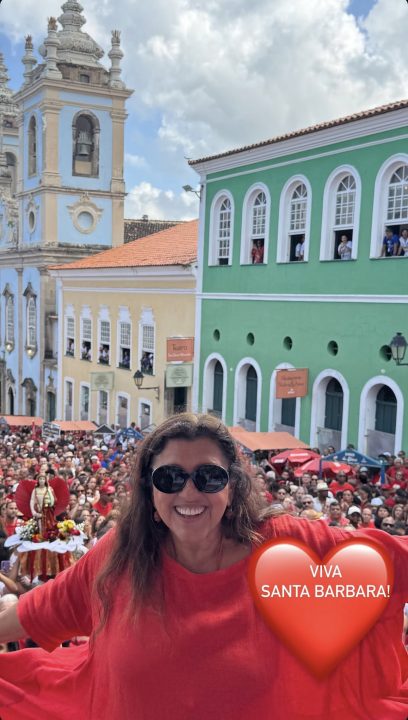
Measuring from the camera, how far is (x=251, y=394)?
65.0 ft

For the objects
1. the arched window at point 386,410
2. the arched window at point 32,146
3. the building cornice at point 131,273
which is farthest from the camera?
the arched window at point 32,146

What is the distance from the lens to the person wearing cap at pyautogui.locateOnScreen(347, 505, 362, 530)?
7641mm

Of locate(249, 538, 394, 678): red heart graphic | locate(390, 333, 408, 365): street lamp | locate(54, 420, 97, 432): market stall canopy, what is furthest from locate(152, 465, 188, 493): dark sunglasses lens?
locate(54, 420, 97, 432): market stall canopy

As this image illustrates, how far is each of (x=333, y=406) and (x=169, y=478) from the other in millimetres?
15122

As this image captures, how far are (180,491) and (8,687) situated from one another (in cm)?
90

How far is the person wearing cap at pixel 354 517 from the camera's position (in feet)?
25.1

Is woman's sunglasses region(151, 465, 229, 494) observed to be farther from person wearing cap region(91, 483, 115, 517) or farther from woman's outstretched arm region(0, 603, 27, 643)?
person wearing cap region(91, 483, 115, 517)

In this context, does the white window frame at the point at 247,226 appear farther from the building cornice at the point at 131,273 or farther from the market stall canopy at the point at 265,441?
the market stall canopy at the point at 265,441

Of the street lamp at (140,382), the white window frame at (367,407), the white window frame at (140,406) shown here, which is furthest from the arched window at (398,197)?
the white window frame at (140,406)

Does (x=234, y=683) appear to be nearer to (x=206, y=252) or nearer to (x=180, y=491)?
(x=180, y=491)

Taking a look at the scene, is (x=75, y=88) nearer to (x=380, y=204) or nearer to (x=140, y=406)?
(x=140, y=406)

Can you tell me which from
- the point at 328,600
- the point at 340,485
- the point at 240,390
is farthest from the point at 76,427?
the point at 328,600

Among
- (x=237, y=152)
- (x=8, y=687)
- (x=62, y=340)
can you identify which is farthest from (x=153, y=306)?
(x=8, y=687)

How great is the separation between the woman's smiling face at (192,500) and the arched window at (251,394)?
17.4m
